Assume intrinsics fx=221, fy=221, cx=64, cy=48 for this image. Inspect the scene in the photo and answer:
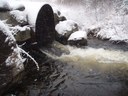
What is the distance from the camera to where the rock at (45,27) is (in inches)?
371

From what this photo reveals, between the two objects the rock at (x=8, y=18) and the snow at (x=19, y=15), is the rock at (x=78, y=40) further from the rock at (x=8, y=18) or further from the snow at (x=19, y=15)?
the rock at (x=8, y=18)

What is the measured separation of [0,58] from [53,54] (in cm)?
368

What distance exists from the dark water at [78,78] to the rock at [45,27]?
1.52 meters

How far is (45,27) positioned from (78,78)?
3955mm

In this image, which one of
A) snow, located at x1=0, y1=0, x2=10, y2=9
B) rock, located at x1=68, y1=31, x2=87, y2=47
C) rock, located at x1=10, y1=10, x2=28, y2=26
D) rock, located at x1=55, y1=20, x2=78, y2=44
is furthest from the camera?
rock, located at x1=55, y1=20, x2=78, y2=44

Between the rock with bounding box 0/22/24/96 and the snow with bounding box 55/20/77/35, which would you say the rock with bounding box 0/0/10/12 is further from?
the snow with bounding box 55/20/77/35

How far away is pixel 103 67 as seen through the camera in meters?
7.66

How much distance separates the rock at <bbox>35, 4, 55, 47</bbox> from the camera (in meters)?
9.42

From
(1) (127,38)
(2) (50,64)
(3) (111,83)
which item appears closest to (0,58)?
(2) (50,64)

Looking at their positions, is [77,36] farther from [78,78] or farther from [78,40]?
[78,78]

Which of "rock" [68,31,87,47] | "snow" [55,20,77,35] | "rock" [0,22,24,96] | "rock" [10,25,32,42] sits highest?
"rock" [0,22,24,96]

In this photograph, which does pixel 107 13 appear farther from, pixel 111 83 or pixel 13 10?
pixel 111 83

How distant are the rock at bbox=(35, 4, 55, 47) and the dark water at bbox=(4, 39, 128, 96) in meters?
1.52

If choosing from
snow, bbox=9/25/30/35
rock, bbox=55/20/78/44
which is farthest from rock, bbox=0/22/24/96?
rock, bbox=55/20/78/44
